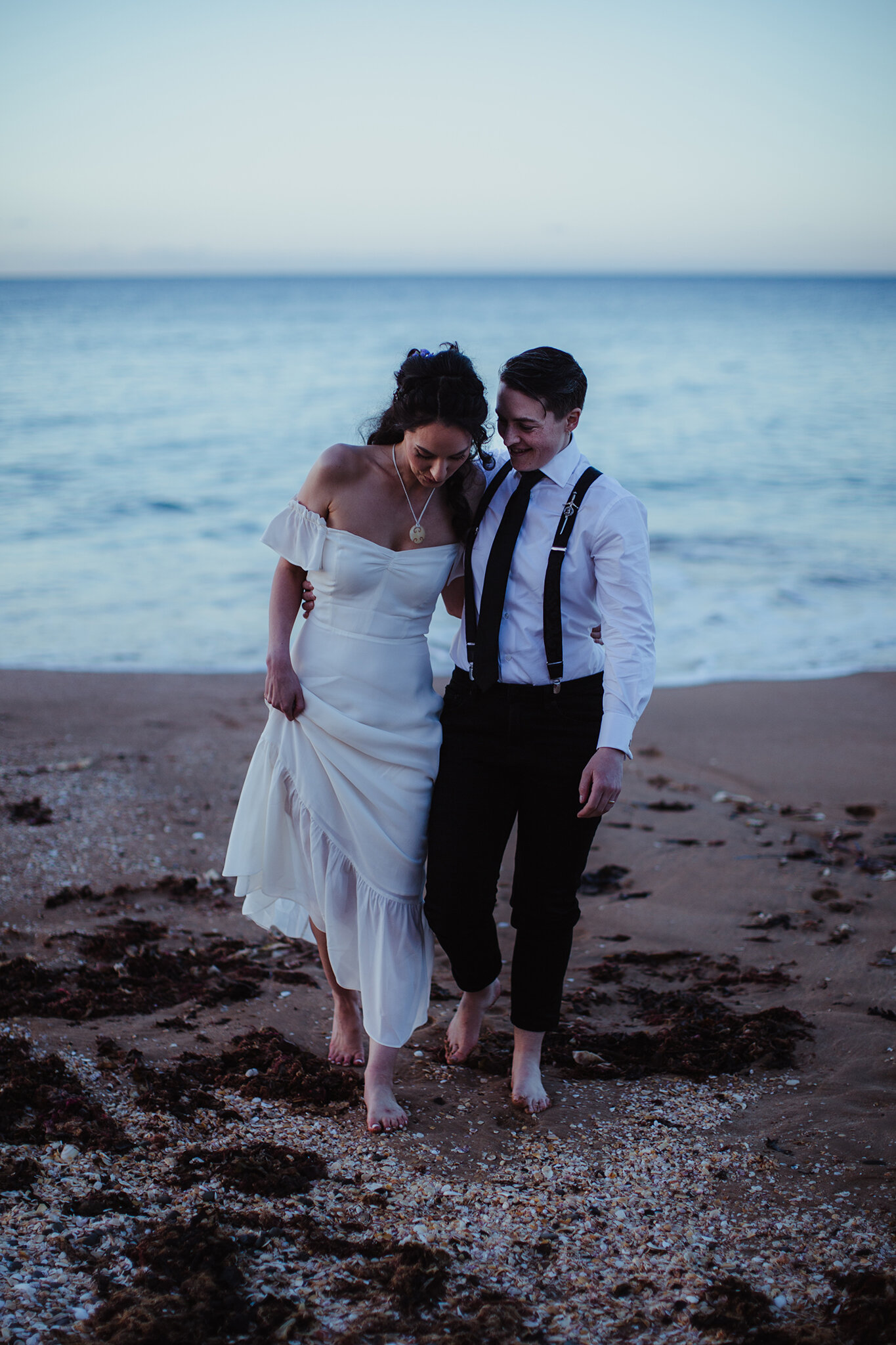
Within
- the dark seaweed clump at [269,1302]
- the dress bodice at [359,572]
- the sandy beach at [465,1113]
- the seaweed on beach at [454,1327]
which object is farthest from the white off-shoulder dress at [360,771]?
the seaweed on beach at [454,1327]

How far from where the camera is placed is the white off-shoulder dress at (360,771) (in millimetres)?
2918

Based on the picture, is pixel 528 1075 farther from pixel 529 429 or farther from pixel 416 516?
pixel 529 429

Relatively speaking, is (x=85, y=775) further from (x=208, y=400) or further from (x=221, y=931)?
(x=208, y=400)

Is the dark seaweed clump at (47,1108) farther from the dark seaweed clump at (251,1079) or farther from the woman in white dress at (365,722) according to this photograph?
the woman in white dress at (365,722)

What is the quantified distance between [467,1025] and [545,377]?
199 centimetres

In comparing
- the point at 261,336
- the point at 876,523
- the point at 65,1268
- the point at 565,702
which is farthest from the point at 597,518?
the point at 261,336

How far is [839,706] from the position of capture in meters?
7.38

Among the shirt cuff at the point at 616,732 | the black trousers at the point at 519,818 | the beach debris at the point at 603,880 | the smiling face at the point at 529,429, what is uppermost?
the smiling face at the point at 529,429

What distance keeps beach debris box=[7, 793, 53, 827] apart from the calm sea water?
2.62 meters

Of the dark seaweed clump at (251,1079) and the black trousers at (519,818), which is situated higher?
the black trousers at (519,818)

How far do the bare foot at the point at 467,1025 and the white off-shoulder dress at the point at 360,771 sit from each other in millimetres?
291

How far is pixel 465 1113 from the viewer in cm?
298

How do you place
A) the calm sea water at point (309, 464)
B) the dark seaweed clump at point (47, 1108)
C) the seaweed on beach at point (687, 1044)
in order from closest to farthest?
the dark seaweed clump at point (47, 1108)
the seaweed on beach at point (687, 1044)
the calm sea water at point (309, 464)

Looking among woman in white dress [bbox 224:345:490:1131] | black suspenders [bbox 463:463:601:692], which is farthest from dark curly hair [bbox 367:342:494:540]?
black suspenders [bbox 463:463:601:692]
